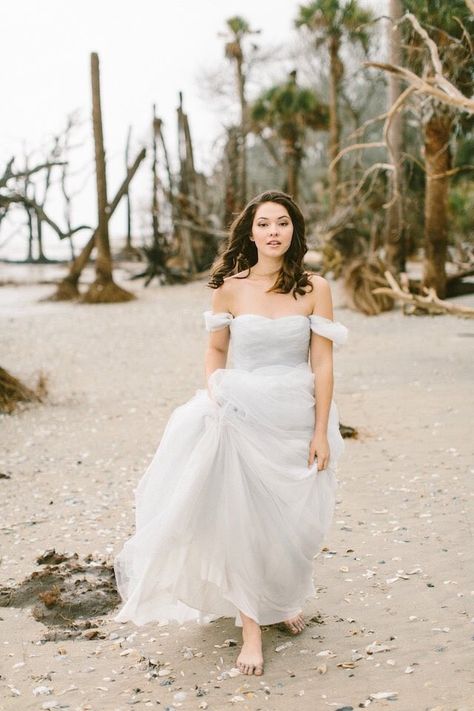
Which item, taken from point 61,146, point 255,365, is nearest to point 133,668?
point 255,365

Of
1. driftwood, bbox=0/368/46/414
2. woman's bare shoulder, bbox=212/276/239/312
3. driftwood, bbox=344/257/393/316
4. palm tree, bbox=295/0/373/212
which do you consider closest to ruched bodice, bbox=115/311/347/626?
woman's bare shoulder, bbox=212/276/239/312

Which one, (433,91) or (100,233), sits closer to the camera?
(433,91)

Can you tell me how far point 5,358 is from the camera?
38.0 feet

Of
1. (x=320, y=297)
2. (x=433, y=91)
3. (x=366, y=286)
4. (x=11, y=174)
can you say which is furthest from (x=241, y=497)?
(x=366, y=286)

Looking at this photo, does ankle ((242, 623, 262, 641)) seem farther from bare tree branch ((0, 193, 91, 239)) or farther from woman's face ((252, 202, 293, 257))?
bare tree branch ((0, 193, 91, 239))

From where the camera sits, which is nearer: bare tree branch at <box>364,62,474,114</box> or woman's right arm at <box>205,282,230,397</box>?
woman's right arm at <box>205,282,230,397</box>

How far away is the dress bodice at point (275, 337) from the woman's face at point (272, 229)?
0.86ft

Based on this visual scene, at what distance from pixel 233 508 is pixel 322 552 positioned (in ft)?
4.66

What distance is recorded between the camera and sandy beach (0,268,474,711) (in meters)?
3.11

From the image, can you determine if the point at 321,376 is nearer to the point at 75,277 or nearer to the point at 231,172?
the point at 75,277

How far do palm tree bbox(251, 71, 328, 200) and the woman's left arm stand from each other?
20.5 metres

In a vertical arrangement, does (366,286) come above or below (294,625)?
above

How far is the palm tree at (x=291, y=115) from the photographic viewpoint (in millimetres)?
23406

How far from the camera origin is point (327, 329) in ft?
11.1
